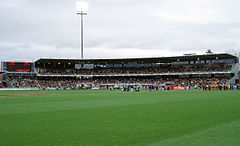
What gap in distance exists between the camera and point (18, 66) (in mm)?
72188

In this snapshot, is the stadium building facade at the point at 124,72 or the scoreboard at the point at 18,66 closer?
the stadium building facade at the point at 124,72

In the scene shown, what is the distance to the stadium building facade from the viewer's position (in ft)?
218

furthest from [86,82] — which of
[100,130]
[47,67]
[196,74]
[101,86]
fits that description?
[100,130]

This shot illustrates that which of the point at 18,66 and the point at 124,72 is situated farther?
the point at 124,72

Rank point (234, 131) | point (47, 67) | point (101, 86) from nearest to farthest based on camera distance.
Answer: point (234, 131), point (101, 86), point (47, 67)

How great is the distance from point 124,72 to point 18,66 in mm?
32825

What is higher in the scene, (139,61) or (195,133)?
(139,61)

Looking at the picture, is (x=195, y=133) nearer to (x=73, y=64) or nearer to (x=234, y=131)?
(x=234, y=131)

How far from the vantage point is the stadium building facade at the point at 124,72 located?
66375 millimetres

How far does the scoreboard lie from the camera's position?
235 ft

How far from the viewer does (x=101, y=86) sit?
3078 inches

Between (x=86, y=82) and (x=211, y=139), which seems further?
(x=86, y=82)

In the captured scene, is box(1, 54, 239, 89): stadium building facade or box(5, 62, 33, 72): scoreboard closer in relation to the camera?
box(1, 54, 239, 89): stadium building facade

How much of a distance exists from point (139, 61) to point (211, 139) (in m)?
73.6
